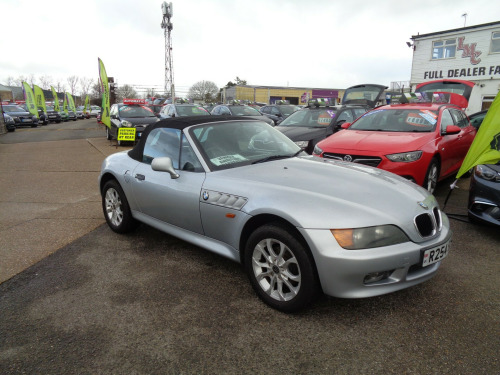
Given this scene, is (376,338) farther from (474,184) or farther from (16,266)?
(16,266)

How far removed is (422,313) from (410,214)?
78cm

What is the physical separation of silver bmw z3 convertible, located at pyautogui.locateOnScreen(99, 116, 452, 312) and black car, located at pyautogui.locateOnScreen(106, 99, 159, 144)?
32.0ft

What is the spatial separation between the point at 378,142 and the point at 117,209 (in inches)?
154

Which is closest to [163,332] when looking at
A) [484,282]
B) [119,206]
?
[119,206]

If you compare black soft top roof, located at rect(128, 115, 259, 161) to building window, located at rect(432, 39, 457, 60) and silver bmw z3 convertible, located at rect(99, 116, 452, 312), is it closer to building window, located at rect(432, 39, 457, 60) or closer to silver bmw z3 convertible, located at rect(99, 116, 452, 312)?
silver bmw z3 convertible, located at rect(99, 116, 452, 312)

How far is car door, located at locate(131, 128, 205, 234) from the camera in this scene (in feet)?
10.3

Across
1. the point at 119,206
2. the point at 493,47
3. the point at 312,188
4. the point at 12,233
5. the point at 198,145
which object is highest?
the point at 493,47

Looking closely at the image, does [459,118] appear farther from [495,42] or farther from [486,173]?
[495,42]

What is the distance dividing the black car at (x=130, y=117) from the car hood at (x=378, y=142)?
8.71 metres

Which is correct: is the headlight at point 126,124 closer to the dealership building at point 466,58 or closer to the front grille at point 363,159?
the front grille at point 363,159

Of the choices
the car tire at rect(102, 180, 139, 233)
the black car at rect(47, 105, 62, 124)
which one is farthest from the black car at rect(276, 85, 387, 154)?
the black car at rect(47, 105, 62, 124)

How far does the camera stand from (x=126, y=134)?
12.7 metres

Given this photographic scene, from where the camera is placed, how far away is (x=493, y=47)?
796 inches

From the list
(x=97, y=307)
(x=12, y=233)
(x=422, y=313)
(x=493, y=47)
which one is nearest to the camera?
(x=422, y=313)
